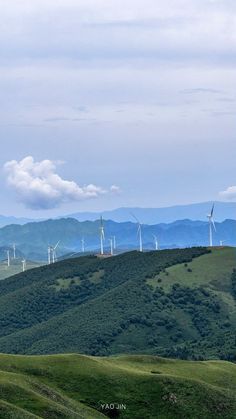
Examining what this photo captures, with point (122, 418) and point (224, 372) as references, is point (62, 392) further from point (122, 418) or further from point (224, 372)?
point (224, 372)

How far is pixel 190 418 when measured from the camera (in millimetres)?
135875

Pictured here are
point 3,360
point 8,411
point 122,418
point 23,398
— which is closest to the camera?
point 8,411

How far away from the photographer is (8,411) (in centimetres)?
11350

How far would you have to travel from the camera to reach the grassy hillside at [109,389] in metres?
132

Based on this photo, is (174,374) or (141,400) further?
(174,374)

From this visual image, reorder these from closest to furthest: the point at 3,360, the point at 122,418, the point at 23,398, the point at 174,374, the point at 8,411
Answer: the point at 8,411 < the point at 23,398 < the point at 122,418 < the point at 3,360 < the point at 174,374

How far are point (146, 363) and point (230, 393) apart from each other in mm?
19776

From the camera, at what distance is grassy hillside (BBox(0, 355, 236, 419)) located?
132 metres

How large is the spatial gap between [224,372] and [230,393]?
18151mm

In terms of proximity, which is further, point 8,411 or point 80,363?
point 80,363

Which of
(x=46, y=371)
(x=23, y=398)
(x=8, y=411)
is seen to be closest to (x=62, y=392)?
(x=46, y=371)

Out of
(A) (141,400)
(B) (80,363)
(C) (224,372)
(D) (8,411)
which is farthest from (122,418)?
(C) (224,372)

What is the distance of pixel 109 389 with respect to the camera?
140250mm

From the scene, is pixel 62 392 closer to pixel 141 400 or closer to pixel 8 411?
pixel 141 400
